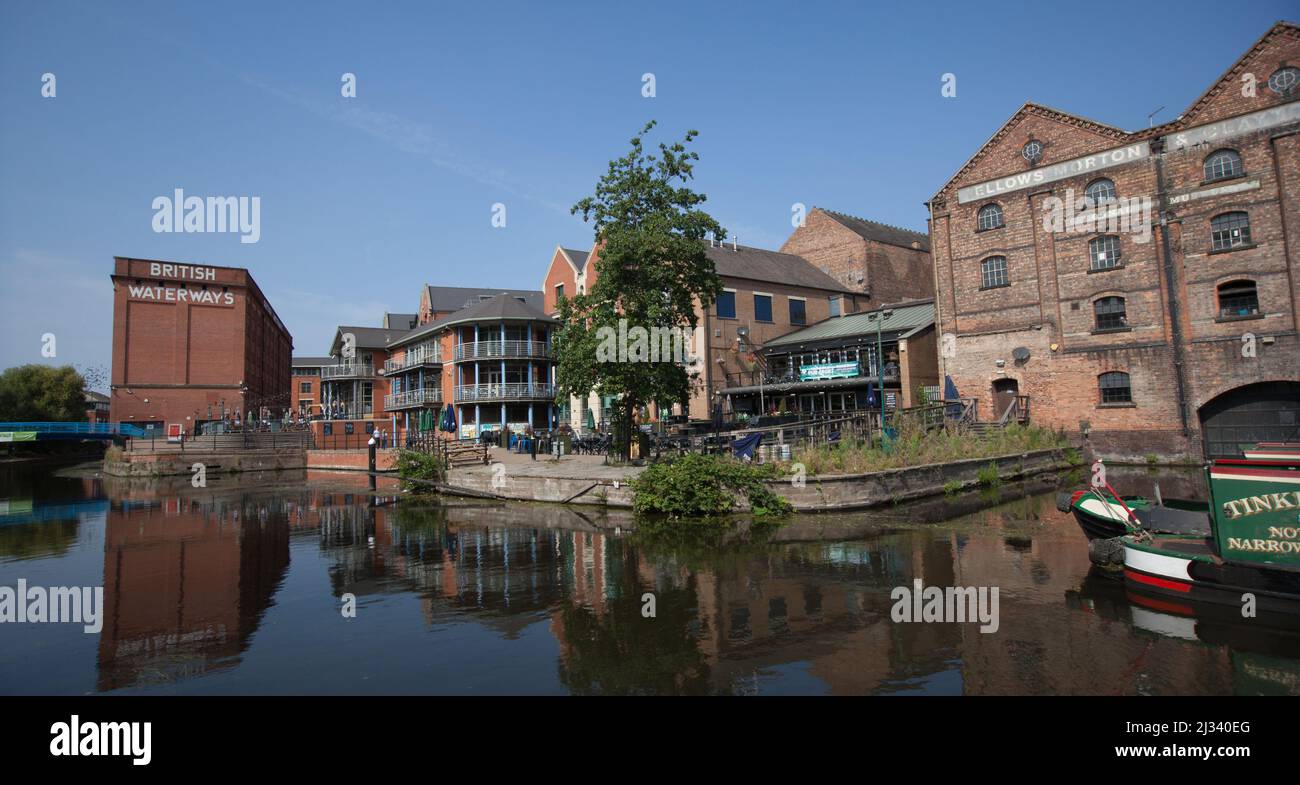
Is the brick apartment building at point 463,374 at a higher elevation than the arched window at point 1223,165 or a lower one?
lower

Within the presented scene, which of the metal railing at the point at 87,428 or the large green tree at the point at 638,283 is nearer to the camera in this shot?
the large green tree at the point at 638,283

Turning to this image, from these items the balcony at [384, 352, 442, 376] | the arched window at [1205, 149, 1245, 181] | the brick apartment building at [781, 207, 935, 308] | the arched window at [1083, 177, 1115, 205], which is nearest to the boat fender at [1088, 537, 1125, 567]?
the arched window at [1205, 149, 1245, 181]

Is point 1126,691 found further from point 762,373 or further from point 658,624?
point 762,373

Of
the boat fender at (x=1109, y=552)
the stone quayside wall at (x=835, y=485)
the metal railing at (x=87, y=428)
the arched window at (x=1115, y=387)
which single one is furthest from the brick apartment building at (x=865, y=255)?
the metal railing at (x=87, y=428)

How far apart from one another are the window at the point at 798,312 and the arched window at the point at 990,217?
1012 cm

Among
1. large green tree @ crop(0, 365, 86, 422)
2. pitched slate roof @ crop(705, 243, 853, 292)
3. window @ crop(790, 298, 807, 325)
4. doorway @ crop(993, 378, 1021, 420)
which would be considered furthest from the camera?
large green tree @ crop(0, 365, 86, 422)

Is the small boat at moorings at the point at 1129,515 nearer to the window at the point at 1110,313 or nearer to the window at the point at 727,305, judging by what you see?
the window at the point at 1110,313

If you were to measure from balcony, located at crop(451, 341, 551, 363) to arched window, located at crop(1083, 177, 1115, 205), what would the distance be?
27.7 m

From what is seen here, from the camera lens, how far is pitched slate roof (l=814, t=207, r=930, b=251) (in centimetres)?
3888

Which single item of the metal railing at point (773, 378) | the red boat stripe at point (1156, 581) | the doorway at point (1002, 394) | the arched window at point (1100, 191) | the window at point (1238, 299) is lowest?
the red boat stripe at point (1156, 581)

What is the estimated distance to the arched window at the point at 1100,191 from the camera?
23.9 meters

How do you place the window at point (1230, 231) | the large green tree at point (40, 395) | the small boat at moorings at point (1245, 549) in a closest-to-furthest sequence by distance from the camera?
the small boat at moorings at point (1245, 549), the window at point (1230, 231), the large green tree at point (40, 395)

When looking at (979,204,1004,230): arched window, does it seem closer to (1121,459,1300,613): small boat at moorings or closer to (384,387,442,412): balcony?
(1121,459,1300,613): small boat at moorings

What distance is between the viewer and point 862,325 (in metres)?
30.3
